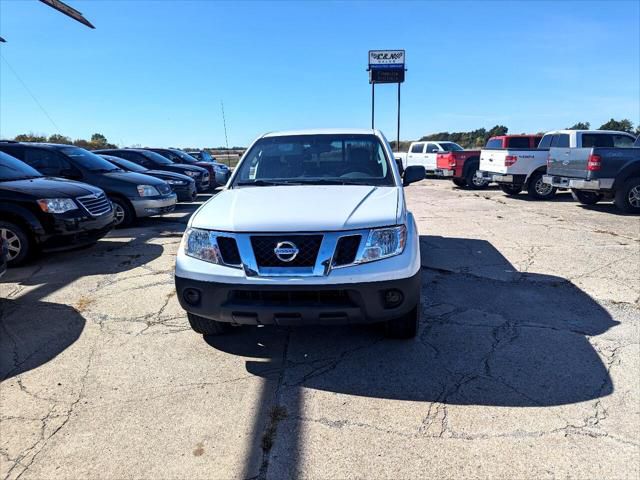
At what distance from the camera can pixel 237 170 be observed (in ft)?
14.6

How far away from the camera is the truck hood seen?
9.72 feet

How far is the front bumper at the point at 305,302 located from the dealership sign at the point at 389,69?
109ft

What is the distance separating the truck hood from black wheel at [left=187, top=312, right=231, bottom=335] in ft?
2.57

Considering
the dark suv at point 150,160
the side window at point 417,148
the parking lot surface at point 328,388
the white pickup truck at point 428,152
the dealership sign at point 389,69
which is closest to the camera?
the parking lot surface at point 328,388

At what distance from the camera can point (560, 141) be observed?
12.3 m

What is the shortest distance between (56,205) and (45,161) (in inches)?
122

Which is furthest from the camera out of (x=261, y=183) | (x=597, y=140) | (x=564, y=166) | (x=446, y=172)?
(x=446, y=172)

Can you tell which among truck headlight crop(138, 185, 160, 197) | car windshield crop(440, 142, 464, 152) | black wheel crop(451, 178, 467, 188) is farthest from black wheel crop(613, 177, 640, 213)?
car windshield crop(440, 142, 464, 152)

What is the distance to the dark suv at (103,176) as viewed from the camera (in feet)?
27.5

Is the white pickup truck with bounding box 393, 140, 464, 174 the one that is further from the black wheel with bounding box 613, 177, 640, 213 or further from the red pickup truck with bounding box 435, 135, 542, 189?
the black wheel with bounding box 613, 177, 640, 213

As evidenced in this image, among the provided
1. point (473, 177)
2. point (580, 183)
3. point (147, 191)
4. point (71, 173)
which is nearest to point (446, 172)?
point (473, 177)

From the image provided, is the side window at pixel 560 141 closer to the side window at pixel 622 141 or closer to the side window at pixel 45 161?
the side window at pixel 622 141

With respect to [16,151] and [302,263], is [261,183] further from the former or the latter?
[16,151]

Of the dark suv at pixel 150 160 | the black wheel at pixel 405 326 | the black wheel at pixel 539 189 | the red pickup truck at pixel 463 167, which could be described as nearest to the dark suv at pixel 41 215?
the black wheel at pixel 405 326
